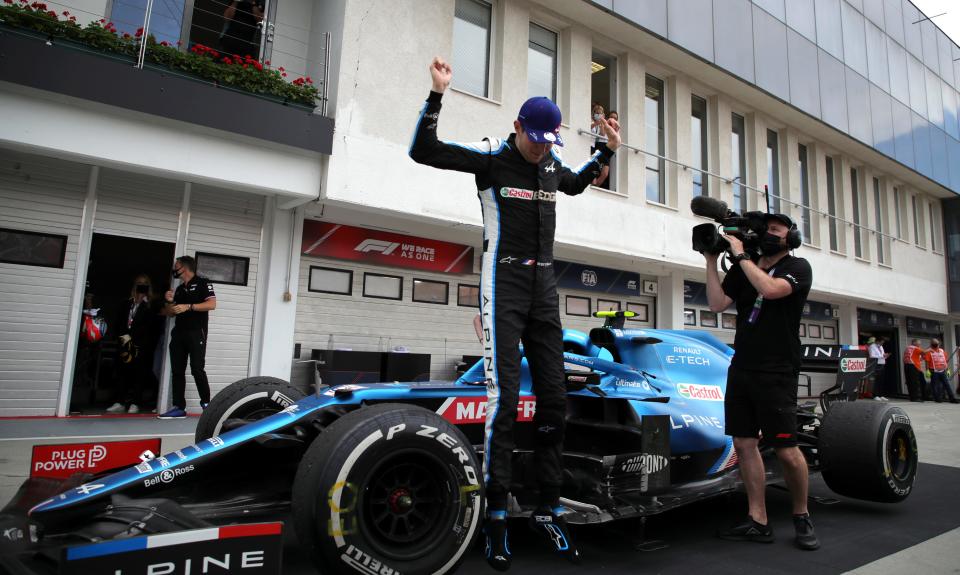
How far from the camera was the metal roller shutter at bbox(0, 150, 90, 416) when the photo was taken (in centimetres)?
668

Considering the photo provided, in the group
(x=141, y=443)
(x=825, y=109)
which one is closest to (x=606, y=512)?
(x=141, y=443)

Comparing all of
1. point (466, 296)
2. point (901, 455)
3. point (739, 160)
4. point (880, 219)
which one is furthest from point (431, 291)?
point (880, 219)

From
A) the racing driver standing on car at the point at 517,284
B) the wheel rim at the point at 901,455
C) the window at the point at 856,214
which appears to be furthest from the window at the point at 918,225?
the racing driver standing on car at the point at 517,284

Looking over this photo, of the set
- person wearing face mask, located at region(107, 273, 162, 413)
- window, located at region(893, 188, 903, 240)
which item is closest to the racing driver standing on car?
person wearing face mask, located at region(107, 273, 162, 413)

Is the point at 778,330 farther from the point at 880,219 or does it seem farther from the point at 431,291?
the point at 880,219

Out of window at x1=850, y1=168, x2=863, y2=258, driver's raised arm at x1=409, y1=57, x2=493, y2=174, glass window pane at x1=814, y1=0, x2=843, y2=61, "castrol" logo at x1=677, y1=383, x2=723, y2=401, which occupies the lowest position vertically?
"castrol" logo at x1=677, y1=383, x2=723, y2=401

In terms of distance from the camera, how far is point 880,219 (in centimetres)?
1869

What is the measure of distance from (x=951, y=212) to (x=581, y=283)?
61.4 ft

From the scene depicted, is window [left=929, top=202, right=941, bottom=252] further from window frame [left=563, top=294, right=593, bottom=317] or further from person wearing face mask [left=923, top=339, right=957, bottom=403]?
window frame [left=563, top=294, right=593, bottom=317]

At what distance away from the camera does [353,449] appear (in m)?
1.94

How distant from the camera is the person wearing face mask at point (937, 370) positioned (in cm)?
1727

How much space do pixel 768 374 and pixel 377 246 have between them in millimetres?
7034

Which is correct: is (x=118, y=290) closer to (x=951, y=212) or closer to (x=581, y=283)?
(x=581, y=283)

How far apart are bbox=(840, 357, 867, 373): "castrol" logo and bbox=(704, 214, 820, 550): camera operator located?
5.06 ft
